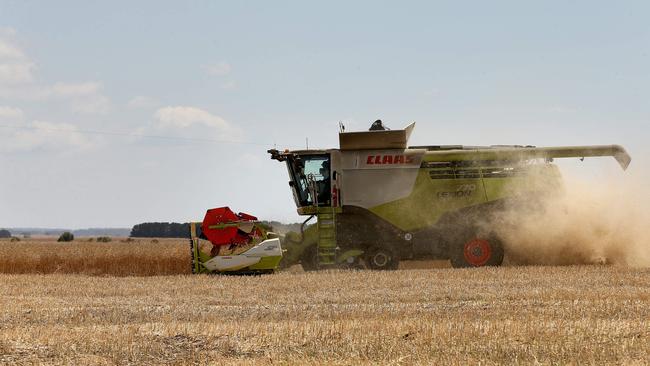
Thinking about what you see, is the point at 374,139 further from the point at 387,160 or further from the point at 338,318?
the point at 338,318

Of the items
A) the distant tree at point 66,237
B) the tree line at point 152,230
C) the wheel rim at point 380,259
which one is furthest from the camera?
the tree line at point 152,230

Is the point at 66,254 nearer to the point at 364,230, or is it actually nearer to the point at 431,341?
the point at 364,230

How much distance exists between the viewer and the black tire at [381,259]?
17344 millimetres

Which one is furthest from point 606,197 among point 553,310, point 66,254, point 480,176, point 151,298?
point 66,254

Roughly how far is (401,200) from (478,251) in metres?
1.94

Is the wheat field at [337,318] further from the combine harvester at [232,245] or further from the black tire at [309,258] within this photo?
the black tire at [309,258]

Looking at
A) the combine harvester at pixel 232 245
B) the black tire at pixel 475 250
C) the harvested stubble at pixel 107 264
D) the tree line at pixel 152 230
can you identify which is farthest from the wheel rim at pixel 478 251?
the tree line at pixel 152 230

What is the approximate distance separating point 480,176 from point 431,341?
10332 millimetres

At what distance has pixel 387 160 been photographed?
692 inches

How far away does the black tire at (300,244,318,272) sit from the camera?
17.4 meters

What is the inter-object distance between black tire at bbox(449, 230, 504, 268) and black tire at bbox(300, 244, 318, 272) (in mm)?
2868

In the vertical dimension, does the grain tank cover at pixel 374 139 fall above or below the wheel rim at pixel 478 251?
above

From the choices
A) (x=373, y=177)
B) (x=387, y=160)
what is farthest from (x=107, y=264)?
(x=387, y=160)

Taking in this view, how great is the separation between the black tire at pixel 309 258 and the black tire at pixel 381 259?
107 centimetres
